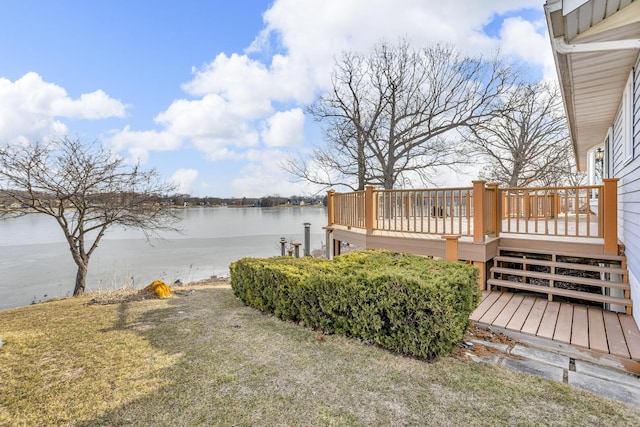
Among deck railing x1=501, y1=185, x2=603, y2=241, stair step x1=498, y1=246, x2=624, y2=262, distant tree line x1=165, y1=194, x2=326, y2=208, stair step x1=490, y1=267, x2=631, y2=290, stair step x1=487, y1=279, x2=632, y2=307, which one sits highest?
distant tree line x1=165, y1=194, x2=326, y2=208

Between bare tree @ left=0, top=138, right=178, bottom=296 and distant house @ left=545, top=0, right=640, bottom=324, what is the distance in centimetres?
893

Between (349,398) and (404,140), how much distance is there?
13285 millimetres

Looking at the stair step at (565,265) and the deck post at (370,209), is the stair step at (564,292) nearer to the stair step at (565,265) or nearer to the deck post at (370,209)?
the stair step at (565,265)

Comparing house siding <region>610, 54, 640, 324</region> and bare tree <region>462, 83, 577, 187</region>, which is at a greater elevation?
bare tree <region>462, 83, 577, 187</region>

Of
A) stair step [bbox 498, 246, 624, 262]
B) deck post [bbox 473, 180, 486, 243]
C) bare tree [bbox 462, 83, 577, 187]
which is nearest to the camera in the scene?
stair step [bbox 498, 246, 624, 262]

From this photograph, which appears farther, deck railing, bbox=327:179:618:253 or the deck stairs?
deck railing, bbox=327:179:618:253

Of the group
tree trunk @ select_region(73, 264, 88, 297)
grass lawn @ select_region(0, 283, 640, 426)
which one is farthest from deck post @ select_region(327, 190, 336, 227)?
tree trunk @ select_region(73, 264, 88, 297)

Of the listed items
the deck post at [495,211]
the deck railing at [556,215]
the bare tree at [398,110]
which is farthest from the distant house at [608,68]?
the bare tree at [398,110]

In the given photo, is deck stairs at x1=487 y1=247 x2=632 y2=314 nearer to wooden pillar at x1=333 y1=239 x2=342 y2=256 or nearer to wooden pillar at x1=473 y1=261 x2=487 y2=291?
wooden pillar at x1=473 y1=261 x2=487 y2=291

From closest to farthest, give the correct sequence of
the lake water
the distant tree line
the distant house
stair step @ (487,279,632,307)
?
1. the distant house
2. stair step @ (487,279,632,307)
3. the distant tree line
4. the lake water

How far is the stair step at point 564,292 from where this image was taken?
3.90 metres

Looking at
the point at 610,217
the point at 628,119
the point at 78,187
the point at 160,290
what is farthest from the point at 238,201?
the point at 628,119

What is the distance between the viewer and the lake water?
1023cm

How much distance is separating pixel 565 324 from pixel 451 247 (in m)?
1.78
